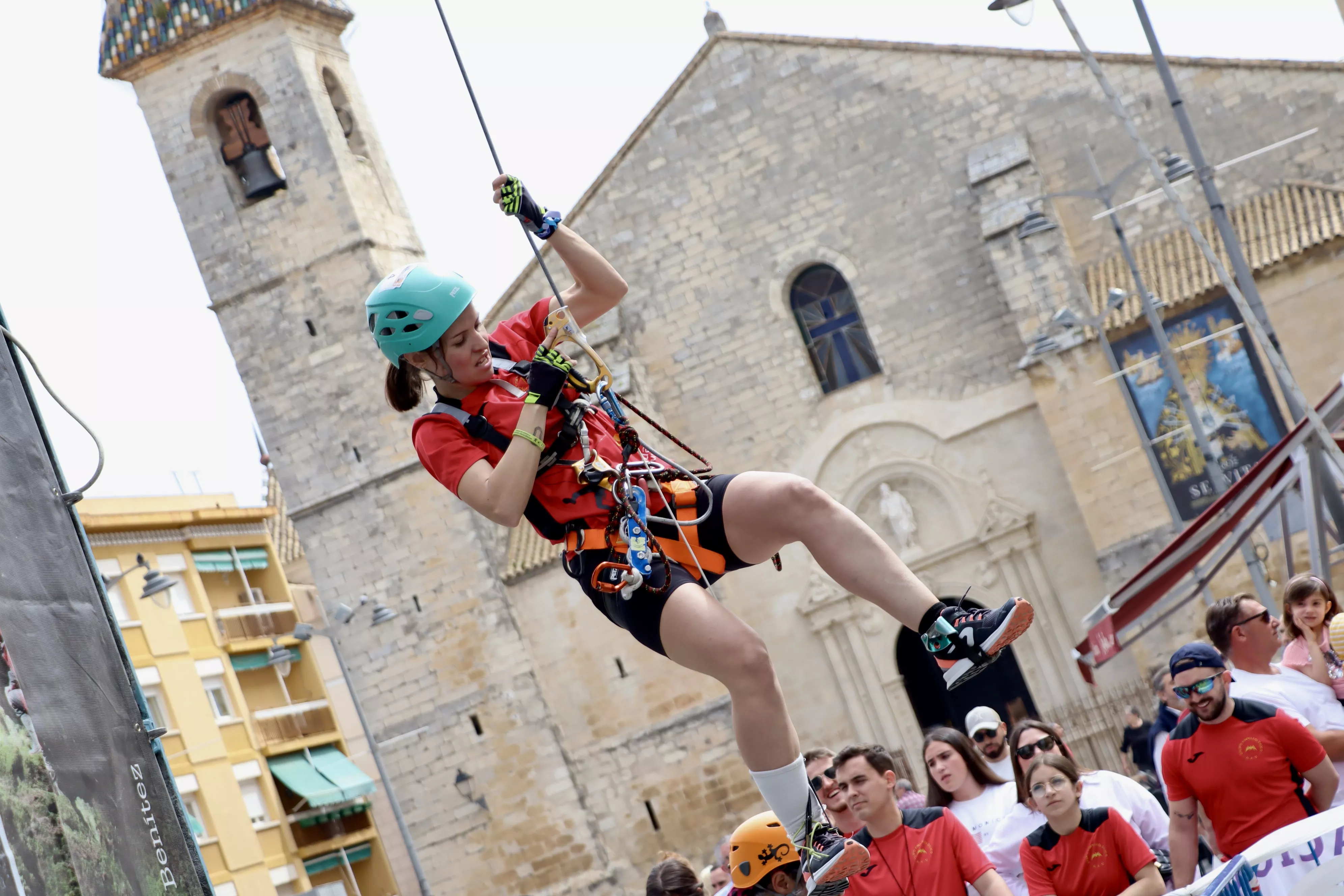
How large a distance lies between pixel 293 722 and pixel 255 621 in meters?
2.41

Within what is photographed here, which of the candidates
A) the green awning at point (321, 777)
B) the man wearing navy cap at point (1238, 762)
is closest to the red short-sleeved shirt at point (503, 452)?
the man wearing navy cap at point (1238, 762)

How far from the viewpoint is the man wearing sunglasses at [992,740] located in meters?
6.66

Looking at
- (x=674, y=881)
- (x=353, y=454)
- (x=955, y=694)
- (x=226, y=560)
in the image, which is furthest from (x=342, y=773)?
(x=674, y=881)

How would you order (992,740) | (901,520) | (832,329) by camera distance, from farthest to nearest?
(832,329) → (901,520) → (992,740)

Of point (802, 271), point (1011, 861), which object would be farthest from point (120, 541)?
point (1011, 861)

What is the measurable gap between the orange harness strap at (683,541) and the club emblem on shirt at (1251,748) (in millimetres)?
2047

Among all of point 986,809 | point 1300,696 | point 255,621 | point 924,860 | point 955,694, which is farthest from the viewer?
point 255,621

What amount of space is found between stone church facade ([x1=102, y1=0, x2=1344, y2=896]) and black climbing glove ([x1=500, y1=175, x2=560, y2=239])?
16535 millimetres

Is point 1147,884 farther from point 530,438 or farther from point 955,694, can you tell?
point 955,694

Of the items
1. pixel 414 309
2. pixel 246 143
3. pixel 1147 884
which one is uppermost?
pixel 246 143

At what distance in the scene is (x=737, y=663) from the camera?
3.76 m

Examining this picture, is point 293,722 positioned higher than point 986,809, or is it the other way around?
point 293,722

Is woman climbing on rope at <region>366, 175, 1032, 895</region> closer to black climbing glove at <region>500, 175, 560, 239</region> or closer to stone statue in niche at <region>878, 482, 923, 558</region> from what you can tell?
black climbing glove at <region>500, 175, 560, 239</region>

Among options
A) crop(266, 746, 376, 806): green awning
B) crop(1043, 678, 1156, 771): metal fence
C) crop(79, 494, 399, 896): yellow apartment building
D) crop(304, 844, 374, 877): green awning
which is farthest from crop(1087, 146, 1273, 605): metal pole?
crop(304, 844, 374, 877): green awning
